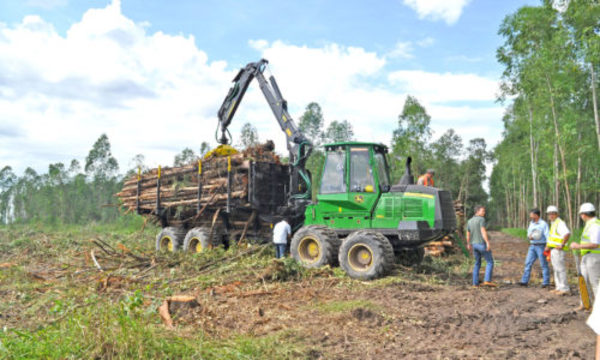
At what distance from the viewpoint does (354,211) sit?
33.2 ft

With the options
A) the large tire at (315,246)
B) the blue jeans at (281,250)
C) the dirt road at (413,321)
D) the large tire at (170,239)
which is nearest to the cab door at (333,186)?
the large tire at (315,246)

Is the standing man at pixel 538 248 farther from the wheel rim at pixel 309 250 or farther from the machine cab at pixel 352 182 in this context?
the wheel rim at pixel 309 250

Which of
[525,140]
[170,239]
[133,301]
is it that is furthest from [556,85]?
[133,301]

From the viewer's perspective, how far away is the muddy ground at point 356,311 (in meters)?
5.09

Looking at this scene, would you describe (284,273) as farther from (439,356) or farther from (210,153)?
(210,153)

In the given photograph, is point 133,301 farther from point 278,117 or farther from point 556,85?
point 556,85

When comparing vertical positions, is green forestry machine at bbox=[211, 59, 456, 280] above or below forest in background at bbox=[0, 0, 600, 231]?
below

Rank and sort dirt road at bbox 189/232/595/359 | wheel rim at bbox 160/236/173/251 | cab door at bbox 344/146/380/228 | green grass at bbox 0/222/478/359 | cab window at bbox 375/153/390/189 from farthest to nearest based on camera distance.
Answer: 1. wheel rim at bbox 160/236/173/251
2. cab window at bbox 375/153/390/189
3. cab door at bbox 344/146/380/228
4. dirt road at bbox 189/232/595/359
5. green grass at bbox 0/222/478/359

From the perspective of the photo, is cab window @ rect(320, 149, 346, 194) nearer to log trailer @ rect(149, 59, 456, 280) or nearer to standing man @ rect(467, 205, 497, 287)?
log trailer @ rect(149, 59, 456, 280)

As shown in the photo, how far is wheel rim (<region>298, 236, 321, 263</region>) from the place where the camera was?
10188 millimetres

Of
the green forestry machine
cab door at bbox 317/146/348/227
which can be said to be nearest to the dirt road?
the green forestry machine

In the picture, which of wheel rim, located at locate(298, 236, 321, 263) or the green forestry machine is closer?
the green forestry machine

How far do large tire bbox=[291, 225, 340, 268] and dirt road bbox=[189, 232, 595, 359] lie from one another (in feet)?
4.33

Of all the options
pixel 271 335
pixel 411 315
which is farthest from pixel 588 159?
pixel 271 335
